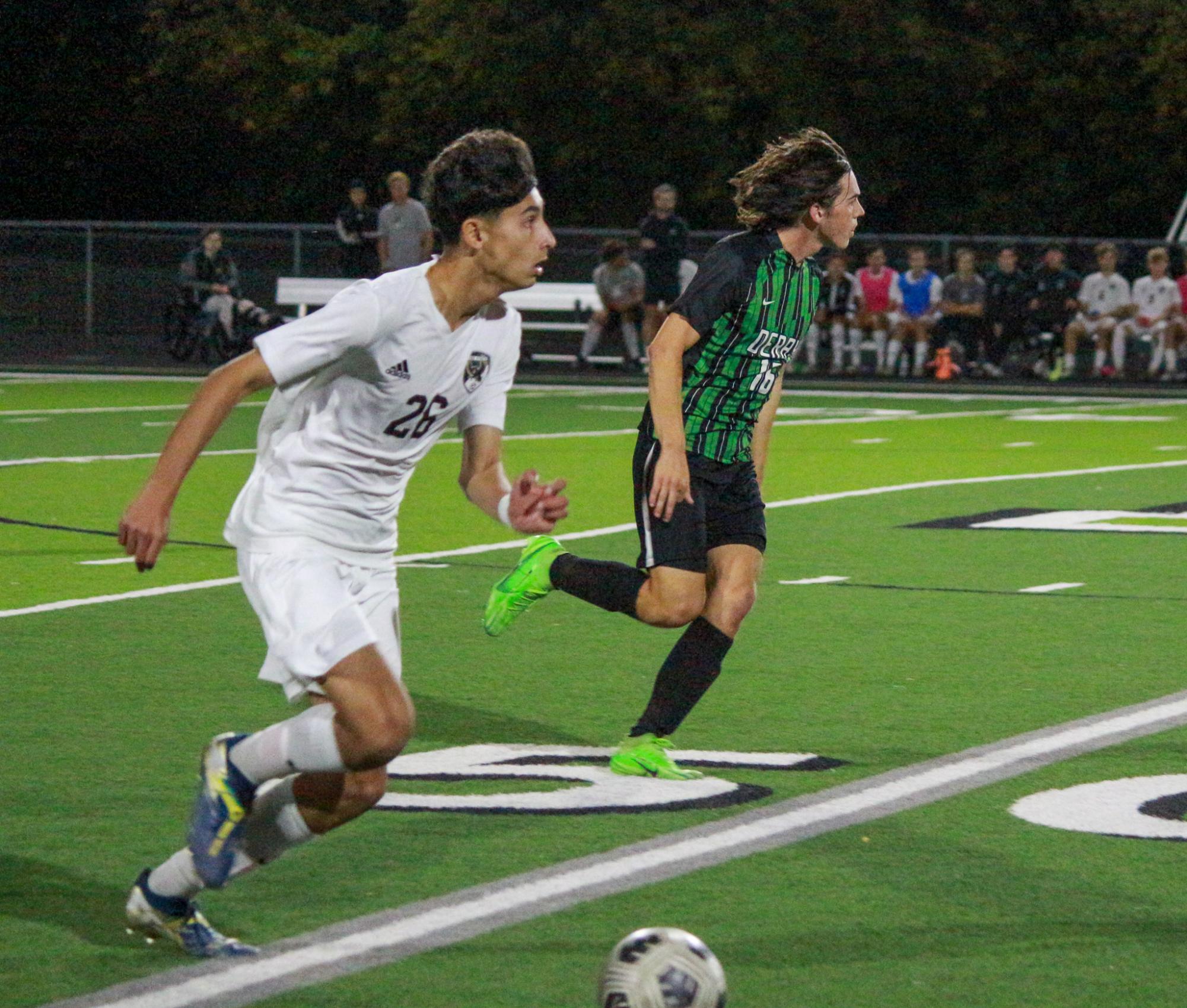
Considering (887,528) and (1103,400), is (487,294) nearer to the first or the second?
(887,528)

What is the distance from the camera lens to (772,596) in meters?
10.7

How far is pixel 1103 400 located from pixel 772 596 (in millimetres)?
16702

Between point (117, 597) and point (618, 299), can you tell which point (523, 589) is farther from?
point (618, 299)

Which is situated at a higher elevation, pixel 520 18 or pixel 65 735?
pixel 520 18

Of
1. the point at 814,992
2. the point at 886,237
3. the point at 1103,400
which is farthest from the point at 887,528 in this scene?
the point at 886,237

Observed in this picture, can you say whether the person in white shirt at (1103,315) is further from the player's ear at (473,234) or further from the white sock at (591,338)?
the player's ear at (473,234)

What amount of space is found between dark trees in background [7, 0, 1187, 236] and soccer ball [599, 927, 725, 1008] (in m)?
38.4

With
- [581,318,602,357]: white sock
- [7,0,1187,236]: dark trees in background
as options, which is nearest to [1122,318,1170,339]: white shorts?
[581,318,602,357]: white sock

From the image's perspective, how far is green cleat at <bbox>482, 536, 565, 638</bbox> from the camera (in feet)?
25.5

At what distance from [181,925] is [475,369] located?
1.41 meters

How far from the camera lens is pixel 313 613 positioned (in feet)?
16.7

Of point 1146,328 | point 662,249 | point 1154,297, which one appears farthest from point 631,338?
point 1154,297

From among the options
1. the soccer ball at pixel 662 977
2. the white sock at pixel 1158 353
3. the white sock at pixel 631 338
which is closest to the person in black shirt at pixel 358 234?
the white sock at pixel 631 338

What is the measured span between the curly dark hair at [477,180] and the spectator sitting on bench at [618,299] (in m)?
24.0
